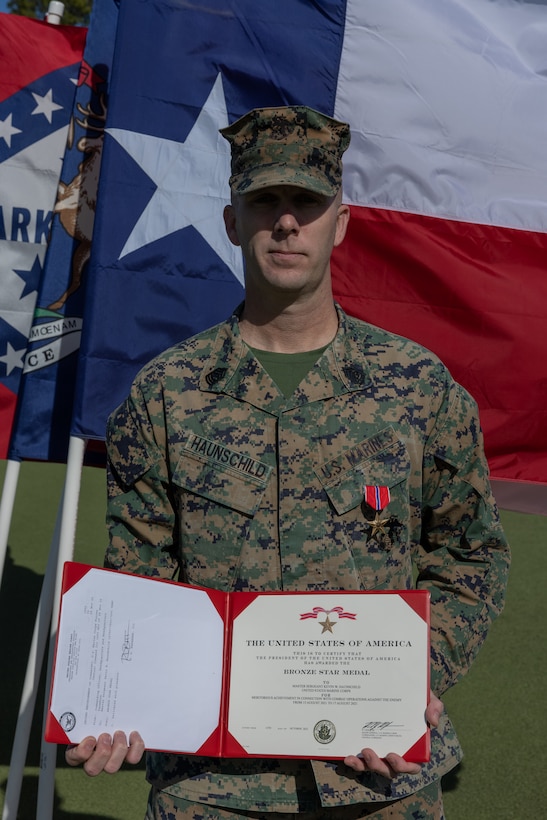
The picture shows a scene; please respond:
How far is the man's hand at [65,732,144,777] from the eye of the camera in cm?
157

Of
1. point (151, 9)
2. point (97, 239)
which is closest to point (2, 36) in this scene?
point (151, 9)

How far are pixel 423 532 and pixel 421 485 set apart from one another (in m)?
0.13

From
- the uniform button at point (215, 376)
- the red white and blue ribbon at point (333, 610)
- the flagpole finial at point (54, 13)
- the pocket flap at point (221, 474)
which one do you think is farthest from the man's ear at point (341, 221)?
the flagpole finial at point (54, 13)

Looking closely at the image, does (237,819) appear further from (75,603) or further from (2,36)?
(2,36)

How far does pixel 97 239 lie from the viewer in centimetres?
304

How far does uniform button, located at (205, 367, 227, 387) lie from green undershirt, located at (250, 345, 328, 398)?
Answer: 0.25 ft

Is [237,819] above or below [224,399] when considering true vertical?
below

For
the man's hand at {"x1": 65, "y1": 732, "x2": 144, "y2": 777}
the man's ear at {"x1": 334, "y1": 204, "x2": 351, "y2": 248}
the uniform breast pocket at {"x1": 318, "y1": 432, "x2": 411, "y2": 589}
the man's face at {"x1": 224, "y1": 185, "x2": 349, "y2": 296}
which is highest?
the man's ear at {"x1": 334, "y1": 204, "x2": 351, "y2": 248}

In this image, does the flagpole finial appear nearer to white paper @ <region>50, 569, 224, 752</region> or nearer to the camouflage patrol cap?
the camouflage patrol cap

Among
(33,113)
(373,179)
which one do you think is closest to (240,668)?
(373,179)

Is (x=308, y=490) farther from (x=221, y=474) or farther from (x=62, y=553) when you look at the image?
(x=62, y=553)

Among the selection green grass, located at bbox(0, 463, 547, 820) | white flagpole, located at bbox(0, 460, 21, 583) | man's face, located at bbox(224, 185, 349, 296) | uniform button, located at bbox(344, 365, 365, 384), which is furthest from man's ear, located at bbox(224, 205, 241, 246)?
green grass, located at bbox(0, 463, 547, 820)

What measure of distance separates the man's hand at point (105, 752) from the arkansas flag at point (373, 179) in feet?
5.00

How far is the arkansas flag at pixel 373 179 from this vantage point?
10.0 ft
